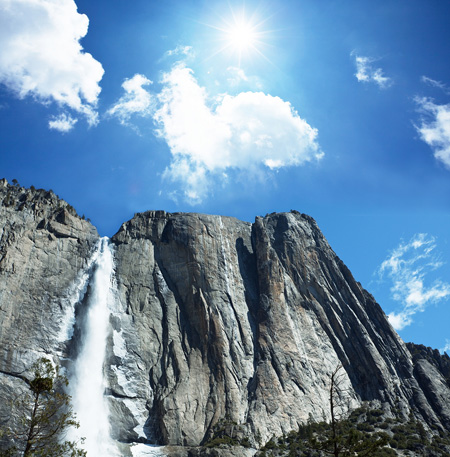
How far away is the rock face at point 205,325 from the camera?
5475 centimetres

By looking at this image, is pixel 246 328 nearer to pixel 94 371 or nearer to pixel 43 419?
pixel 94 371

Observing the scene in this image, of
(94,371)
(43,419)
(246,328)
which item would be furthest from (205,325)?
(43,419)

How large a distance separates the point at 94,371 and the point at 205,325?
15.1m

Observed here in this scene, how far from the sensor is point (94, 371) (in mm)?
56562

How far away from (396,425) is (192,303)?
2933 cm

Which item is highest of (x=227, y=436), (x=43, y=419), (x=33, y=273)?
(x=33, y=273)

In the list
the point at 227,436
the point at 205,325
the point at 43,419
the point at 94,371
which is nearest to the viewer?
the point at 43,419

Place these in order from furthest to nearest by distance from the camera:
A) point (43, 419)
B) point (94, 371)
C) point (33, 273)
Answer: point (33, 273)
point (94, 371)
point (43, 419)

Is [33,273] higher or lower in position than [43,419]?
higher

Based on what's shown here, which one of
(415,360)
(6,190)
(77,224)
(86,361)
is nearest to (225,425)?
(86,361)

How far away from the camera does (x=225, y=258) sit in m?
74.2

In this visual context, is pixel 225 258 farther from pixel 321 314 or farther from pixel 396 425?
pixel 396 425

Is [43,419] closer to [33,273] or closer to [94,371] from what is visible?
[94,371]

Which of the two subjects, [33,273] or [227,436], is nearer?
[227,436]
